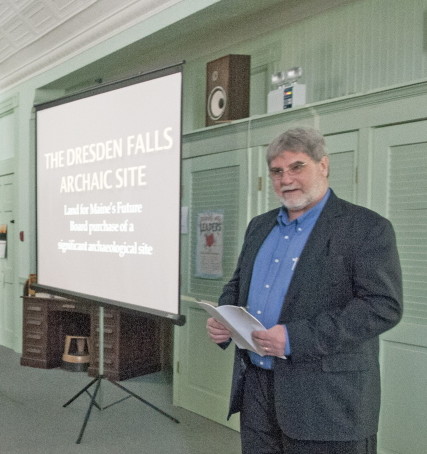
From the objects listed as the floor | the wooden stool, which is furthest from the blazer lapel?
the wooden stool

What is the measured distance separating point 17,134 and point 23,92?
415mm

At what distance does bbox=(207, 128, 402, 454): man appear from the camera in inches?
54.0

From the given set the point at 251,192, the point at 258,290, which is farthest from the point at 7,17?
the point at 258,290

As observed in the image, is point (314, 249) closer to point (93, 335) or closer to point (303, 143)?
point (303, 143)

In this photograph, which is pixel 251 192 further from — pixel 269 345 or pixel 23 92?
pixel 23 92

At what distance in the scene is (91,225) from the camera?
285cm

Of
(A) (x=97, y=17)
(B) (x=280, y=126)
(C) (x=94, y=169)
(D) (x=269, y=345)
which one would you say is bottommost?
(D) (x=269, y=345)

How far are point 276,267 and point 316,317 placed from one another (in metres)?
0.22

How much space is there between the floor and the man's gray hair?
185cm

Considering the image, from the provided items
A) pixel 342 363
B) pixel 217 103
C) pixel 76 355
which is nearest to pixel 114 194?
pixel 217 103

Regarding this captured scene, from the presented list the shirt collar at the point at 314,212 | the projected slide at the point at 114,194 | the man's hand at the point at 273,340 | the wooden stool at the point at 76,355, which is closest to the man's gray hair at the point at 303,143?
the shirt collar at the point at 314,212

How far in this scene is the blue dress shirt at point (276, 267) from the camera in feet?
5.00

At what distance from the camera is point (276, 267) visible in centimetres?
156

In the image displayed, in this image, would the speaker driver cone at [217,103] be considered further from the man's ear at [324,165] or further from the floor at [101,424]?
the floor at [101,424]
